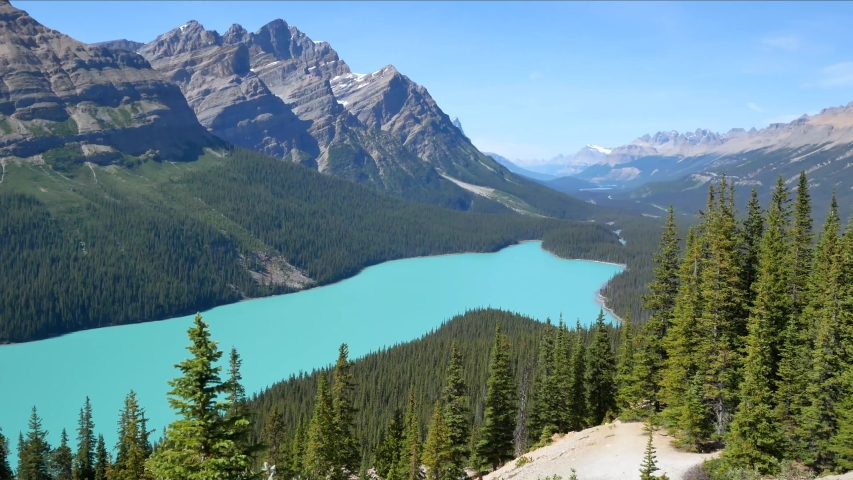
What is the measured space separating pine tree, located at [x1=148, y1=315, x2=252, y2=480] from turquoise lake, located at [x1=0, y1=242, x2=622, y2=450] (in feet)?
237

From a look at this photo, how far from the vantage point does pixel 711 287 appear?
36719mm

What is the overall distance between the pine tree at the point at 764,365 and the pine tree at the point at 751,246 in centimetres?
142

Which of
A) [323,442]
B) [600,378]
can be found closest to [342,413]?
[323,442]

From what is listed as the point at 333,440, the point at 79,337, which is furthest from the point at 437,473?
the point at 79,337

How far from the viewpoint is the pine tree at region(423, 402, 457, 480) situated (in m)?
41.5

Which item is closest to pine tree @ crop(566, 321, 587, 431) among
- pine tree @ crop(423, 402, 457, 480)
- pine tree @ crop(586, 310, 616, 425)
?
pine tree @ crop(586, 310, 616, 425)

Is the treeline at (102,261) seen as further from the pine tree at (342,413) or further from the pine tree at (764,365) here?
the pine tree at (764,365)

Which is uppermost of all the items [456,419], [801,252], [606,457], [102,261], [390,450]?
[801,252]

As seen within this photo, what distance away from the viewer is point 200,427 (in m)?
16.3

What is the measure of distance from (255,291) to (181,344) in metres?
53.0

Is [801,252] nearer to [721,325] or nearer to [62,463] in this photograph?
[721,325]

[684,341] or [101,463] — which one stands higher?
[684,341]

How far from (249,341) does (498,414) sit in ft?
297

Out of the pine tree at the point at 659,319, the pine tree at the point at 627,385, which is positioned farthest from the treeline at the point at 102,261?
the pine tree at the point at 659,319
